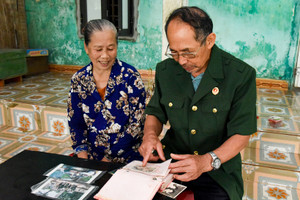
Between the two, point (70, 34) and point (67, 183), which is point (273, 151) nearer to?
point (67, 183)

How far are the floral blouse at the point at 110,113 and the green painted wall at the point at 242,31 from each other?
350 cm

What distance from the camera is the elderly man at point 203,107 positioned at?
136cm

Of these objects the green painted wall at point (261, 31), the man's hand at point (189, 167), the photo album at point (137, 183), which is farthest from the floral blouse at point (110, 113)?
the green painted wall at point (261, 31)

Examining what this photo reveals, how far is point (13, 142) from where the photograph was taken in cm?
345

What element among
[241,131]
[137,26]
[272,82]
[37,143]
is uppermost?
[137,26]

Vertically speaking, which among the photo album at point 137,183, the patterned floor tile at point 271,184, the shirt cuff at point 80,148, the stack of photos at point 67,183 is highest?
the photo album at point 137,183

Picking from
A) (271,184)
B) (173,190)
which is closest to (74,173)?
(173,190)

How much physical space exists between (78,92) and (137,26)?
385 cm

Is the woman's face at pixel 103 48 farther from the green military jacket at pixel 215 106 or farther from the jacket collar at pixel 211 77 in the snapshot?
the jacket collar at pixel 211 77

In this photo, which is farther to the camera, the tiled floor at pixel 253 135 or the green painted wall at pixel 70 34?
the green painted wall at pixel 70 34

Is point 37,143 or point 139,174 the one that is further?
point 37,143

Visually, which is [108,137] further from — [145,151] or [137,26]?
[137,26]

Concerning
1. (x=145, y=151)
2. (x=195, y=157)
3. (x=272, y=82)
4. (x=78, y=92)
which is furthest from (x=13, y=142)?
(x=272, y=82)

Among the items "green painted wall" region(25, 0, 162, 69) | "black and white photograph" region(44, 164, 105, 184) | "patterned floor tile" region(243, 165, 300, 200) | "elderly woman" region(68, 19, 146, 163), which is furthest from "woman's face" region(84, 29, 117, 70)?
"green painted wall" region(25, 0, 162, 69)
